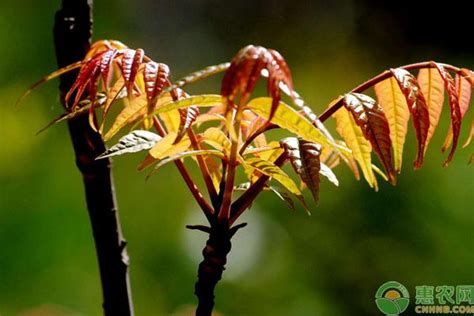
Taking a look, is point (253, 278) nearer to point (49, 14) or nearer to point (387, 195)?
point (387, 195)

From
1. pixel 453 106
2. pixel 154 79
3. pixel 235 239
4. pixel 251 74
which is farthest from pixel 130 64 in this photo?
pixel 235 239

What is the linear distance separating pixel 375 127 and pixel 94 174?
0.27 m

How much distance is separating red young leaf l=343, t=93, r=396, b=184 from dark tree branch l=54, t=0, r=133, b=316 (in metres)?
0.24

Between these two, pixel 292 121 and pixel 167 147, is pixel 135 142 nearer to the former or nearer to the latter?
pixel 167 147

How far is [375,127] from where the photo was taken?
1.76 ft

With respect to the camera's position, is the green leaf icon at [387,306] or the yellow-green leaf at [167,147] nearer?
the yellow-green leaf at [167,147]

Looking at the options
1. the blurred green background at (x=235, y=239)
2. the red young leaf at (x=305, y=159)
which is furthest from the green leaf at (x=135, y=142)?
the blurred green background at (x=235, y=239)

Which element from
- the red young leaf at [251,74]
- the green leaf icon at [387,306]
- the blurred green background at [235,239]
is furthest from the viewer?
the blurred green background at [235,239]

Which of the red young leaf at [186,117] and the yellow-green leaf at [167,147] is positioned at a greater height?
the red young leaf at [186,117]

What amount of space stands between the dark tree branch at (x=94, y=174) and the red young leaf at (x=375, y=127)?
24 centimetres

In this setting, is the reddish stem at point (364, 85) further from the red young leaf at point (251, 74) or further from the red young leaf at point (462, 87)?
the red young leaf at point (251, 74)

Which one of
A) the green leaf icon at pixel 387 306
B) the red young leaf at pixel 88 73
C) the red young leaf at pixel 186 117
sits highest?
the red young leaf at pixel 88 73

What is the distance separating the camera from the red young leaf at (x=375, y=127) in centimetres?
53

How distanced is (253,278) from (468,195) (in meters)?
0.56
